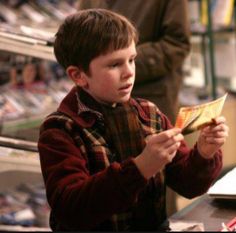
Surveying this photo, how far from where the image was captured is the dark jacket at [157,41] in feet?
7.83

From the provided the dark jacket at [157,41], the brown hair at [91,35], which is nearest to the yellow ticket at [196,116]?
the brown hair at [91,35]

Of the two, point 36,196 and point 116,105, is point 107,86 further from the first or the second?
point 36,196

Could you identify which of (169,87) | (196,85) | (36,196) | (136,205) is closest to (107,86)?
(136,205)

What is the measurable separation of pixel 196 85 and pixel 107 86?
3259 millimetres

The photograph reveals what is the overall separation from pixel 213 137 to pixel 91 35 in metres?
0.38

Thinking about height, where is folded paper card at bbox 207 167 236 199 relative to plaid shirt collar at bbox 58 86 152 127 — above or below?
below

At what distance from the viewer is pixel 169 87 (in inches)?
97.7

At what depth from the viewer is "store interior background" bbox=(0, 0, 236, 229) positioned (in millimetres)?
2357

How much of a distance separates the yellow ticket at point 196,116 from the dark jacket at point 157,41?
108cm

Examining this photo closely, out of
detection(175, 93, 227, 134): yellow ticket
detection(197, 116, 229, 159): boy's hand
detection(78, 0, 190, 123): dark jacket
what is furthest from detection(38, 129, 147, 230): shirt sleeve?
detection(78, 0, 190, 123): dark jacket

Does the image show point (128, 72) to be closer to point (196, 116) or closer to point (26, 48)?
point (196, 116)

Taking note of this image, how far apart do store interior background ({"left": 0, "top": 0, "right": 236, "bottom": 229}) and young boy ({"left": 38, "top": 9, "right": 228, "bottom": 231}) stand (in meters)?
0.92

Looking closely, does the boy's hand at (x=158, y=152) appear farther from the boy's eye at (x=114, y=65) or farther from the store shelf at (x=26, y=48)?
the store shelf at (x=26, y=48)

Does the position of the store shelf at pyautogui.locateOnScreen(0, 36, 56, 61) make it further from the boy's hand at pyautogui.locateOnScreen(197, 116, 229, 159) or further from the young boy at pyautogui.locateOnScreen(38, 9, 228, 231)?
the boy's hand at pyautogui.locateOnScreen(197, 116, 229, 159)
